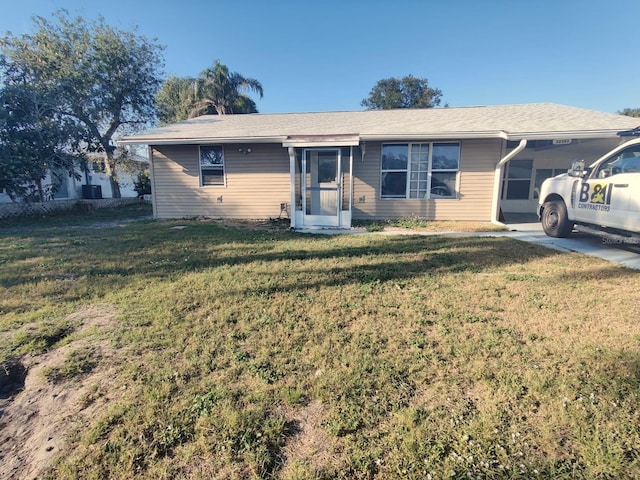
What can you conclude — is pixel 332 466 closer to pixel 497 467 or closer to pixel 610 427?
pixel 497 467

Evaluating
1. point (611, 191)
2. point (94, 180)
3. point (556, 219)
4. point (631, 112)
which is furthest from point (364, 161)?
point (631, 112)

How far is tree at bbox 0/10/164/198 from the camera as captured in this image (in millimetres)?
14781

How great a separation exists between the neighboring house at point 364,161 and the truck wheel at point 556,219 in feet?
6.38

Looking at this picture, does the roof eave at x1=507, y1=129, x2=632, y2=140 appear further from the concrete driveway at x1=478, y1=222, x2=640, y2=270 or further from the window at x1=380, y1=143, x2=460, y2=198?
the concrete driveway at x1=478, y1=222, x2=640, y2=270

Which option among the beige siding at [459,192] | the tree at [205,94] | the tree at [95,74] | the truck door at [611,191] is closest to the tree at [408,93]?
the tree at [205,94]

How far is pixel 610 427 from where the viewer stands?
6.70 feet

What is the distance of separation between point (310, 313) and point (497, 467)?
2.24 meters

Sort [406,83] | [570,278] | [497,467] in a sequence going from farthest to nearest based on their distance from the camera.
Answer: [406,83] → [570,278] → [497,467]

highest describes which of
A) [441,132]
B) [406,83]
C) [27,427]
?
[406,83]

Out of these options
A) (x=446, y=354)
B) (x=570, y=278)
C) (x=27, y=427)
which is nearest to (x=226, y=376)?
(x=27, y=427)

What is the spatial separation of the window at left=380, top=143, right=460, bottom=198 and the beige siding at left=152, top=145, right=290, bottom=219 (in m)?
3.28

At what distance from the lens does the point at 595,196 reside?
634 cm

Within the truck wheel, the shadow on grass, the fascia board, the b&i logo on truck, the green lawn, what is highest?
the fascia board

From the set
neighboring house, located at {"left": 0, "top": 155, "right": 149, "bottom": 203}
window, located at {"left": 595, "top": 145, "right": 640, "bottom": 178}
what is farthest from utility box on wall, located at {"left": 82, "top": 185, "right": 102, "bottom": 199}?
window, located at {"left": 595, "top": 145, "right": 640, "bottom": 178}
